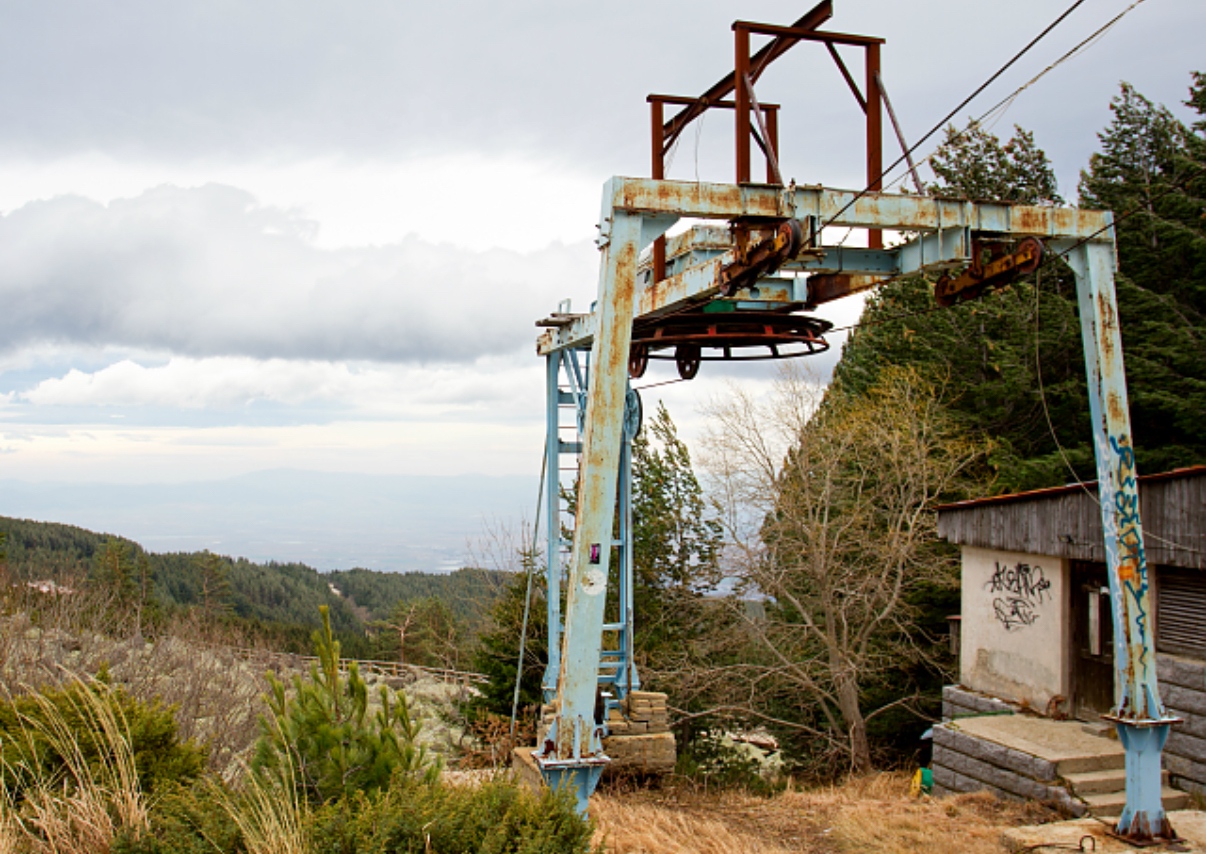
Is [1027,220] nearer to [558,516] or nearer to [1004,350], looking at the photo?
[558,516]

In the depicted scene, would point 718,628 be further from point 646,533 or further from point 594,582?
point 594,582

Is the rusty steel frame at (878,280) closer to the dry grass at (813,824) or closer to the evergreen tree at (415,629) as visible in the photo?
the dry grass at (813,824)

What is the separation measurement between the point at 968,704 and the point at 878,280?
781 centimetres

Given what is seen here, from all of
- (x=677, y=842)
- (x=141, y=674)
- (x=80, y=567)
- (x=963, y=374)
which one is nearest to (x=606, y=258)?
(x=677, y=842)

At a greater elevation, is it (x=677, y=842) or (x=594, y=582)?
(x=594, y=582)

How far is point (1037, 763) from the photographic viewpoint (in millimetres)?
10352

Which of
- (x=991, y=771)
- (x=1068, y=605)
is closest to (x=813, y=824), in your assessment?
(x=991, y=771)

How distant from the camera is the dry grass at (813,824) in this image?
8.59m

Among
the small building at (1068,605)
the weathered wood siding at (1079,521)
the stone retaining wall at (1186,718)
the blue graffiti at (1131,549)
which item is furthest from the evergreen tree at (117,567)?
the blue graffiti at (1131,549)

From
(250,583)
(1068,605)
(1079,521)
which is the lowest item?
(250,583)

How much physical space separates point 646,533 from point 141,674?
45.0 feet

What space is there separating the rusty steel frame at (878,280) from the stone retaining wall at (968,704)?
5533 millimetres

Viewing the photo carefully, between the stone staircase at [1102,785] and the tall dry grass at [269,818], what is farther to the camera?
the stone staircase at [1102,785]

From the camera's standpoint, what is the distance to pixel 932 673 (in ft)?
72.5
